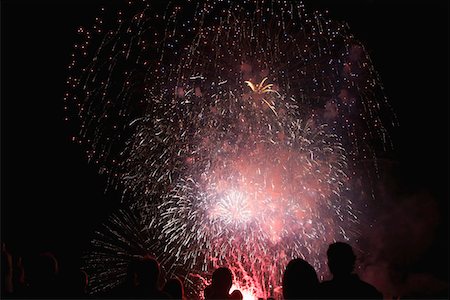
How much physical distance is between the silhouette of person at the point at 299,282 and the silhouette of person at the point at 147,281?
1059 mm

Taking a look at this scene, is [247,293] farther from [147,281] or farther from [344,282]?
[344,282]

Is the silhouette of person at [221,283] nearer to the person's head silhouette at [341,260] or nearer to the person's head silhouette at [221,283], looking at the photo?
the person's head silhouette at [221,283]

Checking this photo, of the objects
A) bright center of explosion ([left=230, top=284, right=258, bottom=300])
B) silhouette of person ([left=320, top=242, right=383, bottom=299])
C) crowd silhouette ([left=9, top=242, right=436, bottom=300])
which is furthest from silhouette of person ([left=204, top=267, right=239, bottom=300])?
bright center of explosion ([left=230, top=284, right=258, bottom=300])

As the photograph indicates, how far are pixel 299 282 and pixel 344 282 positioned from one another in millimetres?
359

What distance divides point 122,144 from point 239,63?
135 inches

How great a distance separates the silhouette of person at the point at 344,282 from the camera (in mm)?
4484

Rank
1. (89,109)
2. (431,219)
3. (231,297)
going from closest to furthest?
(231,297) → (89,109) → (431,219)

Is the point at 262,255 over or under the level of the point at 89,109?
under

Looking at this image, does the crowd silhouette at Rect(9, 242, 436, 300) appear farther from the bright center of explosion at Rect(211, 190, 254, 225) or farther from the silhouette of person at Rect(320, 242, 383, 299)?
the bright center of explosion at Rect(211, 190, 254, 225)

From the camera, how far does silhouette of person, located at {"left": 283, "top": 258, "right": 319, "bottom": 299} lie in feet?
15.1

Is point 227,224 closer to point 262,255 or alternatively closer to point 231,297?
point 262,255

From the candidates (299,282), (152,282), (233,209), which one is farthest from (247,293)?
(299,282)

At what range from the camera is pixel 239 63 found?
40.3ft

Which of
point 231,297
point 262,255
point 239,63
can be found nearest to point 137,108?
point 239,63
